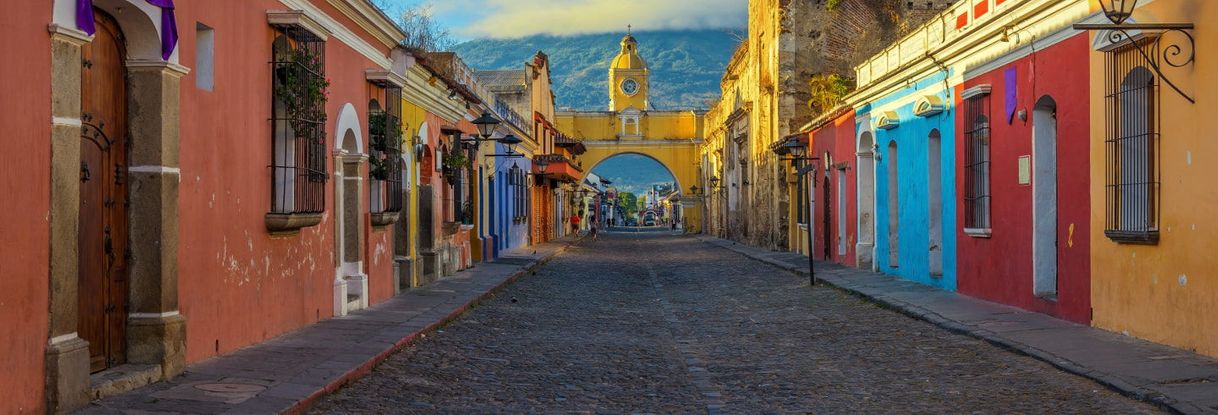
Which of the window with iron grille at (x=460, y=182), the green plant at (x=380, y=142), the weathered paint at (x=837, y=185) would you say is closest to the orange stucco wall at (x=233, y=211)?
the green plant at (x=380, y=142)

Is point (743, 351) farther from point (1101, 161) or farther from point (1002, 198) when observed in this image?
point (1002, 198)

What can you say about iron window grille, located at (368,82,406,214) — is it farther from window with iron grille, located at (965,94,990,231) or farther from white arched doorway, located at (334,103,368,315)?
window with iron grille, located at (965,94,990,231)

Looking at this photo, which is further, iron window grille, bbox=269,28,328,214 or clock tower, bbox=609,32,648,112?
clock tower, bbox=609,32,648,112

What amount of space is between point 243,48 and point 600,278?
494 inches

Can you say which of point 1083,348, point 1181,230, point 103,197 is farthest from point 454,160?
point 1181,230

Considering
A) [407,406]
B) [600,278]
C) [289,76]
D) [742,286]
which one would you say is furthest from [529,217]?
[407,406]

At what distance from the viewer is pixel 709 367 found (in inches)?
348

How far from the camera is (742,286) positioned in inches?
739

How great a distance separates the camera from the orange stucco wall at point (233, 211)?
26.1 ft

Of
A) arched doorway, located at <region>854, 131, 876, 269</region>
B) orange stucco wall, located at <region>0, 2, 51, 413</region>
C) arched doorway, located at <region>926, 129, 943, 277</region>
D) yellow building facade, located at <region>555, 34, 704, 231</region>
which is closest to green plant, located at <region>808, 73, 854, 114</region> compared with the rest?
arched doorway, located at <region>854, 131, 876, 269</region>

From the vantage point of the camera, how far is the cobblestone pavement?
704cm

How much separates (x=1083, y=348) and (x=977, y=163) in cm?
592

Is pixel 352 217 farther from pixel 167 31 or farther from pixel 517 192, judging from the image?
pixel 517 192

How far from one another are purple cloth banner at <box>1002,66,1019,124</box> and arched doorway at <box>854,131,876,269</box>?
8370mm
